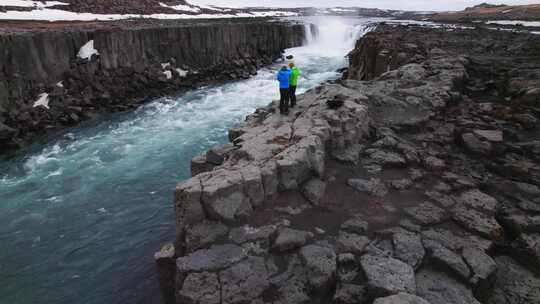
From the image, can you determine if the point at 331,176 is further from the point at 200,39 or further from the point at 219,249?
the point at 200,39

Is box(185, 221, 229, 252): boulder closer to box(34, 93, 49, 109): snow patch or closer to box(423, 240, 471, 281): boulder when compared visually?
box(423, 240, 471, 281): boulder

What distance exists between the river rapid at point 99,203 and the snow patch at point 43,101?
3.04m

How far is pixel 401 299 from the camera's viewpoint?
5.41 metres

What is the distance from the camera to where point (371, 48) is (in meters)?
29.0

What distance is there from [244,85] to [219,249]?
2958 cm

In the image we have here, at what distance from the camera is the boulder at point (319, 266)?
636 cm

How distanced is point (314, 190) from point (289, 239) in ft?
6.14

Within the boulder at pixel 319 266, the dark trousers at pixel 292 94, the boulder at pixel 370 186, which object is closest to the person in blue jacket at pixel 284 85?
the dark trousers at pixel 292 94

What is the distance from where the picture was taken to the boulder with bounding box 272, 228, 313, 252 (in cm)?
699

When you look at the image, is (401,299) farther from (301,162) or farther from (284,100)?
(284,100)

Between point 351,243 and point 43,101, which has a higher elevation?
point 43,101

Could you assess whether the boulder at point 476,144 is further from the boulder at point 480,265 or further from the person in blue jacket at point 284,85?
the person in blue jacket at point 284,85

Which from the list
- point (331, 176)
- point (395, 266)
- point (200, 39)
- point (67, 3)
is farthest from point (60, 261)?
point (67, 3)

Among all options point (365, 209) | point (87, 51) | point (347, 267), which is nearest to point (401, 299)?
point (347, 267)
